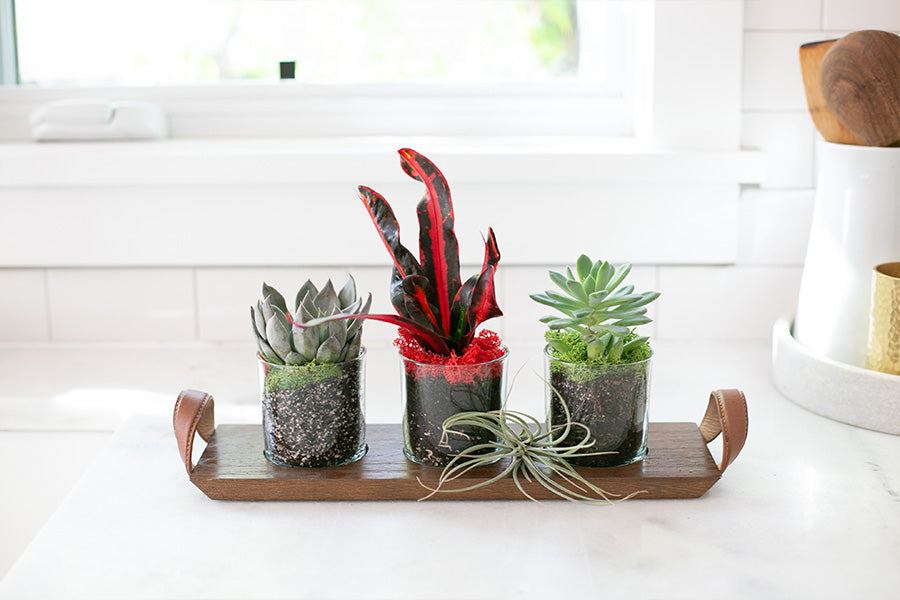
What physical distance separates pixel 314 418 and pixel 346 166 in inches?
18.4

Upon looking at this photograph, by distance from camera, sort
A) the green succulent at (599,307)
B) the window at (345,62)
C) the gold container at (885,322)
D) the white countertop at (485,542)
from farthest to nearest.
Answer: the window at (345,62)
the gold container at (885,322)
the green succulent at (599,307)
the white countertop at (485,542)

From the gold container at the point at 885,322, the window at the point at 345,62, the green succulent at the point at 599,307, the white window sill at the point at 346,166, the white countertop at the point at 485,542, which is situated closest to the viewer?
the white countertop at the point at 485,542

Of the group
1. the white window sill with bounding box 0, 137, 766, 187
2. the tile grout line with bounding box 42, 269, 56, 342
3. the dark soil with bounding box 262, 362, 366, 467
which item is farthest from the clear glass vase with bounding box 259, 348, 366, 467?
the tile grout line with bounding box 42, 269, 56, 342

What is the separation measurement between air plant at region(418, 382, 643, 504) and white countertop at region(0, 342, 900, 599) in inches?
0.6

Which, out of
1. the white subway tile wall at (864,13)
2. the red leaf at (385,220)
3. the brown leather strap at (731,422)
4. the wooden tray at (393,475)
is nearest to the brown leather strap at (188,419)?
the wooden tray at (393,475)

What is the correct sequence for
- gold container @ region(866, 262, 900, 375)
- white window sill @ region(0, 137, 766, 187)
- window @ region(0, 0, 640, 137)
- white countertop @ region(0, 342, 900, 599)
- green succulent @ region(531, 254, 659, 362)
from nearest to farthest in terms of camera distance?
white countertop @ region(0, 342, 900, 599) < green succulent @ region(531, 254, 659, 362) < gold container @ region(866, 262, 900, 375) < white window sill @ region(0, 137, 766, 187) < window @ region(0, 0, 640, 137)

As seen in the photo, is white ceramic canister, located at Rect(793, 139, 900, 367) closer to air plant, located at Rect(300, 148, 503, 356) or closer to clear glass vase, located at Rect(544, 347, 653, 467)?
clear glass vase, located at Rect(544, 347, 653, 467)

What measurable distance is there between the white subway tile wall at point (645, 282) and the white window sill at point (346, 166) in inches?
2.0

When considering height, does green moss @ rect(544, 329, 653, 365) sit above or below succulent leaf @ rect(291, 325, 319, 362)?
below

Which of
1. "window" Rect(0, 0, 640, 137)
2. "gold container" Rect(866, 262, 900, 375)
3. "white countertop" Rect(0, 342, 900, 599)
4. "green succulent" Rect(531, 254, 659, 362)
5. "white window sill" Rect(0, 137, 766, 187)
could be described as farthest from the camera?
"window" Rect(0, 0, 640, 137)

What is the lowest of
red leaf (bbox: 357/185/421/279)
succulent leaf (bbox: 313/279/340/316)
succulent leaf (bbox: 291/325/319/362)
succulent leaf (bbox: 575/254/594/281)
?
succulent leaf (bbox: 291/325/319/362)

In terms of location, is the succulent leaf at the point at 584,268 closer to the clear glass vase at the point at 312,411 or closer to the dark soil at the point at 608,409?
the dark soil at the point at 608,409

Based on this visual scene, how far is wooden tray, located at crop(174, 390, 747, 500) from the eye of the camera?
755mm

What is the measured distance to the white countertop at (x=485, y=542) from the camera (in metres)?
0.63
